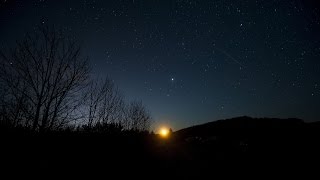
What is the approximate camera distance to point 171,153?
282 inches

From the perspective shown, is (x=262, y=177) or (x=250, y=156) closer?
(x=262, y=177)

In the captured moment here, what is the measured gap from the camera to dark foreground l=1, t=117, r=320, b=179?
5598mm

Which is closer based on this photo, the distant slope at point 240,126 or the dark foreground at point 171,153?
the dark foreground at point 171,153

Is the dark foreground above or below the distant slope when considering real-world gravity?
below

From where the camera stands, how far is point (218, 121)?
898cm

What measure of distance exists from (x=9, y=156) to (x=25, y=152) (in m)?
0.38

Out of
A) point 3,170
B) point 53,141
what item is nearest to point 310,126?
point 53,141

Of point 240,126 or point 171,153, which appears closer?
point 171,153

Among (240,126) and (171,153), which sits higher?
(240,126)

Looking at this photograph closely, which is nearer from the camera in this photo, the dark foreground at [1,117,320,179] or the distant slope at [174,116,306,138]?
the dark foreground at [1,117,320,179]

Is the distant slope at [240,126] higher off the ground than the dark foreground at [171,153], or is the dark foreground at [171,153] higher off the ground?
the distant slope at [240,126]

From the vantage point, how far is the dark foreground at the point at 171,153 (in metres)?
5.60

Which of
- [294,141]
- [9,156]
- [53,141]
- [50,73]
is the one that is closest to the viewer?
[9,156]

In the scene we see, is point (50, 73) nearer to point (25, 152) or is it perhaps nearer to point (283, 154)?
point (25, 152)
